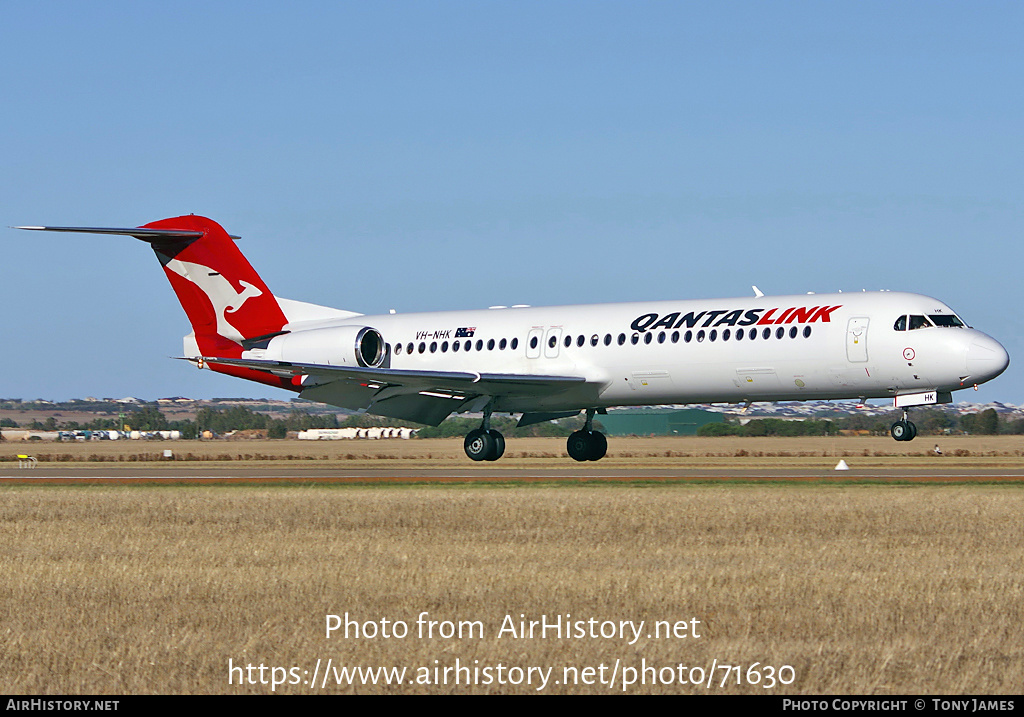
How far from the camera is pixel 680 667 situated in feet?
28.3

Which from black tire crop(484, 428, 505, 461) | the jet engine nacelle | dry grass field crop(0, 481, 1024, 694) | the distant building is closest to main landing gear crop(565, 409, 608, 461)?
black tire crop(484, 428, 505, 461)

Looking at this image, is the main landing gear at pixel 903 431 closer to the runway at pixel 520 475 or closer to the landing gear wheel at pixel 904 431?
the landing gear wheel at pixel 904 431

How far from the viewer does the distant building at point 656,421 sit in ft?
235

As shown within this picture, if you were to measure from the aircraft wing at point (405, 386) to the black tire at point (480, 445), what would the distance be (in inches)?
39.6

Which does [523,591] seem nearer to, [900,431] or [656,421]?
[900,431]

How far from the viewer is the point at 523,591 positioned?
11742mm

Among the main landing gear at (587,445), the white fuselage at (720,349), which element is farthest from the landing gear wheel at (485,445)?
the main landing gear at (587,445)

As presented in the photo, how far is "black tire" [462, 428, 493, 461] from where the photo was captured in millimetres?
35844

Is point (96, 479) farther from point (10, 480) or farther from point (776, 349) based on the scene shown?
point (776, 349)

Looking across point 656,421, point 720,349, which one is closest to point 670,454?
point 720,349

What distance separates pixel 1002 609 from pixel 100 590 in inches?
327

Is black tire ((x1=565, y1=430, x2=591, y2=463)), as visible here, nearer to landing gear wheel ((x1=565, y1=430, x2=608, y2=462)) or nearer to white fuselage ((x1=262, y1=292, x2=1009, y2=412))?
landing gear wheel ((x1=565, y1=430, x2=608, y2=462))

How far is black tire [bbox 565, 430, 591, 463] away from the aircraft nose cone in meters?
12.3
